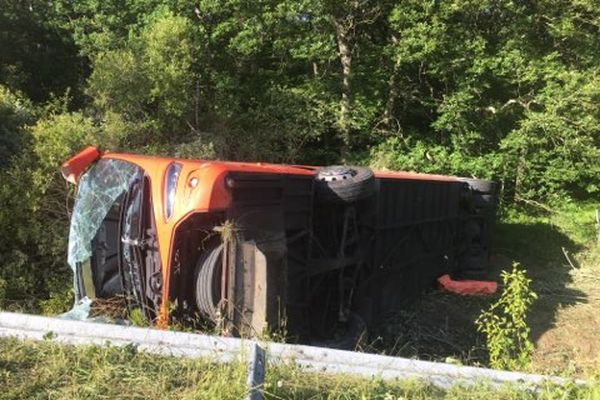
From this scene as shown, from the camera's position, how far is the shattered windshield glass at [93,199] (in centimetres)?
562

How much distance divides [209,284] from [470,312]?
5.72 meters

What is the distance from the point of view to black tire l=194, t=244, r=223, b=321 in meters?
4.98

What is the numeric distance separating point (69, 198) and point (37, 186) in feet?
Answer: 1.74

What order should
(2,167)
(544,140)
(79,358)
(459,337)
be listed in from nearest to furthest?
1. (79,358)
2. (459,337)
3. (2,167)
4. (544,140)

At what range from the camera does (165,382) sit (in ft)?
11.0

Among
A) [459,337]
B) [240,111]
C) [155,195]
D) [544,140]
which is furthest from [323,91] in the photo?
[155,195]

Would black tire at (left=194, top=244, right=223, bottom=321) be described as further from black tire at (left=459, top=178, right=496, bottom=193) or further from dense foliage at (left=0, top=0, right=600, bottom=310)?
dense foliage at (left=0, top=0, right=600, bottom=310)

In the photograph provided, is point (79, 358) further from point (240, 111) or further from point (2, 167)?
point (240, 111)

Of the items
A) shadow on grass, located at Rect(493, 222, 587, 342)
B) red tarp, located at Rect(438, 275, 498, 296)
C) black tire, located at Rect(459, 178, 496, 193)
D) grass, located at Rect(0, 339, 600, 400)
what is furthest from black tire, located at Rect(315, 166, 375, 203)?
black tire, located at Rect(459, 178, 496, 193)

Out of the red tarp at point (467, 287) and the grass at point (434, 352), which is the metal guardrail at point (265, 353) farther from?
the red tarp at point (467, 287)

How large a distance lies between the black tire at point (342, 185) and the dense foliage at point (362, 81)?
8.79 meters

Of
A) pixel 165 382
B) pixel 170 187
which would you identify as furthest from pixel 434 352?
pixel 165 382

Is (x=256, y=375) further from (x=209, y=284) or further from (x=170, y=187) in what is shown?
→ (x=170, y=187)

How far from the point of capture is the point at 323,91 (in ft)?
60.7
